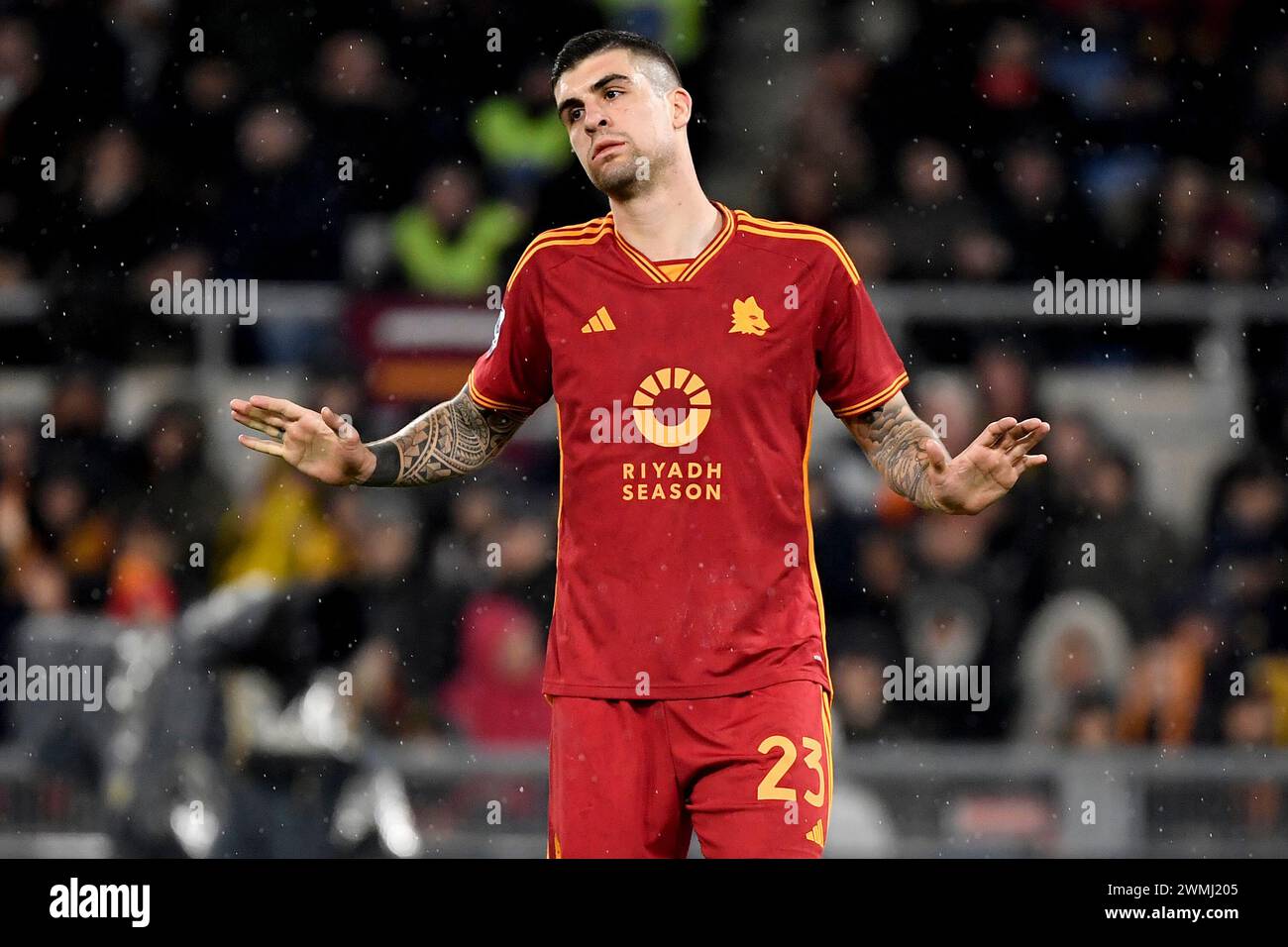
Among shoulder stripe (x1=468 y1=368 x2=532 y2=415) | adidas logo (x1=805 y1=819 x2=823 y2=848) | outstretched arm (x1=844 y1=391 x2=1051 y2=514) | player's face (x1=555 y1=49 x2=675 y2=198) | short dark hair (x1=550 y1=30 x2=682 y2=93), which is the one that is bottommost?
adidas logo (x1=805 y1=819 x2=823 y2=848)

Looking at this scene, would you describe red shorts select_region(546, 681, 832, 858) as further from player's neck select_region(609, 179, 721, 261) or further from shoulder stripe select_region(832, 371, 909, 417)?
player's neck select_region(609, 179, 721, 261)

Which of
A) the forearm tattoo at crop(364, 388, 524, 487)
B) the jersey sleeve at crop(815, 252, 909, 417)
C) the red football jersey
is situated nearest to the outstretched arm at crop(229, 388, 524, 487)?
the forearm tattoo at crop(364, 388, 524, 487)

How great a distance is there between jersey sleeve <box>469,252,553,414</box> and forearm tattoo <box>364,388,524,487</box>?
5cm

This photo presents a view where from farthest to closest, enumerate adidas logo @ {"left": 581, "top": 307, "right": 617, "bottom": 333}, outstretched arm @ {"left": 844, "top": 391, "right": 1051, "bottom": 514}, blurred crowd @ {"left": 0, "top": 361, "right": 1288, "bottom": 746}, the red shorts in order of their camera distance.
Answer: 1. blurred crowd @ {"left": 0, "top": 361, "right": 1288, "bottom": 746}
2. adidas logo @ {"left": 581, "top": 307, "right": 617, "bottom": 333}
3. outstretched arm @ {"left": 844, "top": 391, "right": 1051, "bottom": 514}
4. the red shorts

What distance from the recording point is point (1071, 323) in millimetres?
8898

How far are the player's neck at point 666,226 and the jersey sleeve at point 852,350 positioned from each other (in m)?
0.31

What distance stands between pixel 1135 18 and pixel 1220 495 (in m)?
3.37

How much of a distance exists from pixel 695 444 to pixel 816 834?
0.86 m

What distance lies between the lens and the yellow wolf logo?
181 inches

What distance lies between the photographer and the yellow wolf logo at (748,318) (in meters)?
4.61

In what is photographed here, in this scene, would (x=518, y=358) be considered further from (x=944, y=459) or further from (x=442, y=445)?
(x=944, y=459)

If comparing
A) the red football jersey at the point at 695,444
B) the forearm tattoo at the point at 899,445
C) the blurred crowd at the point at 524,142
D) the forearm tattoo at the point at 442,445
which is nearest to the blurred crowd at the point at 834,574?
the blurred crowd at the point at 524,142
